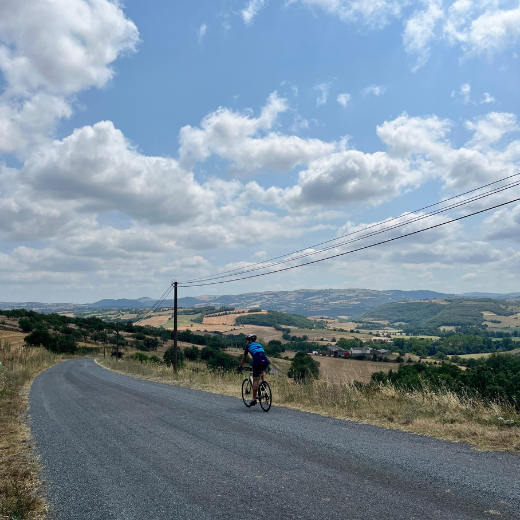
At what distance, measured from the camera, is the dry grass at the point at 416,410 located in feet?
26.4

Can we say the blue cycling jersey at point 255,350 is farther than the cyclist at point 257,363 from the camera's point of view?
Yes

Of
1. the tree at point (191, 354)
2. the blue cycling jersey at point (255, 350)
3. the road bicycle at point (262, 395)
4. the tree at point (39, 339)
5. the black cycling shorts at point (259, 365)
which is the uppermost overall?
the blue cycling jersey at point (255, 350)

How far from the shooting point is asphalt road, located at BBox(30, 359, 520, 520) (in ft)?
16.0

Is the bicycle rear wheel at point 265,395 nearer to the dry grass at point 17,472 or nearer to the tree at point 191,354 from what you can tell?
the dry grass at point 17,472

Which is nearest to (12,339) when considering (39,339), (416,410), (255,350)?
(39,339)

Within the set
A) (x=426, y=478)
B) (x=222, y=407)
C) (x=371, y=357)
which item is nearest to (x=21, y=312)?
(x=371, y=357)

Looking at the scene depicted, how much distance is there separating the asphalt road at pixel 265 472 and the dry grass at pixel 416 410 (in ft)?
2.11

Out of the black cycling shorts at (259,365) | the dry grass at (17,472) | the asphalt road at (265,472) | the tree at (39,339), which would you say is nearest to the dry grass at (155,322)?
the tree at (39,339)

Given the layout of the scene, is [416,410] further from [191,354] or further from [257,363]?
[191,354]

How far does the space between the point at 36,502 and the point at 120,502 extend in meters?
1.12

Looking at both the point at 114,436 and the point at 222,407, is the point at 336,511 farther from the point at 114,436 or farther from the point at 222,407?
the point at 222,407

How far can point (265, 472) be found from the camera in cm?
620

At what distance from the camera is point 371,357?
11919cm

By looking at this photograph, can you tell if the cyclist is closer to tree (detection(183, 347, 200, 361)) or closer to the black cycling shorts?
the black cycling shorts
